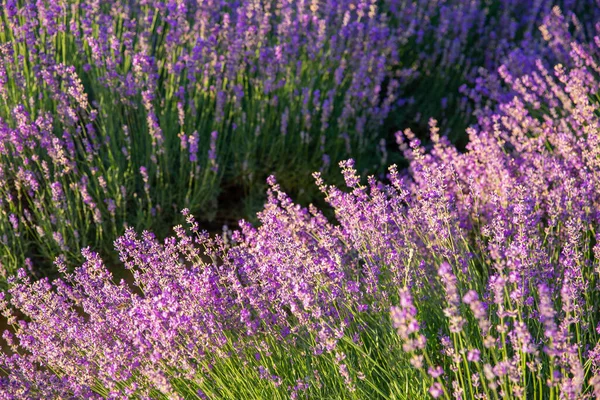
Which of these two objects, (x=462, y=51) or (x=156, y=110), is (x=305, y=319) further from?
(x=462, y=51)

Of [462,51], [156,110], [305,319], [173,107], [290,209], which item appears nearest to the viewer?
[305,319]

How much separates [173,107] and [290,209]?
3.64 feet

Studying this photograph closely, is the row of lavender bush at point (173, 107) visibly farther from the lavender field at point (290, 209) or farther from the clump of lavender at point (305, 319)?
the clump of lavender at point (305, 319)

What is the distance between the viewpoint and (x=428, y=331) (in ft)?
6.84

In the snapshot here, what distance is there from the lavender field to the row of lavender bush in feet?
0.06

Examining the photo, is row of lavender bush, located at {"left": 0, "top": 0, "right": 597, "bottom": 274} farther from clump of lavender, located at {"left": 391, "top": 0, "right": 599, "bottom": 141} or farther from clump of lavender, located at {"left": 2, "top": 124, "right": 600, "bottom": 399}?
clump of lavender, located at {"left": 2, "top": 124, "right": 600, "bottom": 399}

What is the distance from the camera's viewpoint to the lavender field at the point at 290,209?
1893 millimetres

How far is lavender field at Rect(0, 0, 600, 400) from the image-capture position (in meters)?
1.89

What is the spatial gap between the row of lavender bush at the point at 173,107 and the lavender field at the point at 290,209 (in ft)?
0.06

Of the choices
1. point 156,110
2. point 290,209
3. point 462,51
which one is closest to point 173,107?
point 156,110

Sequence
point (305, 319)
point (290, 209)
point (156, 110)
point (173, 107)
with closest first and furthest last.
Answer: point (305, 319) → point (290, 209) → point (173, 107) → point (156, 110)

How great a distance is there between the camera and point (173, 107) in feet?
10.8

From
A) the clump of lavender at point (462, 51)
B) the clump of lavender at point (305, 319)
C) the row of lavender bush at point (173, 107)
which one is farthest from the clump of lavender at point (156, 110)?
the clump of lavender at point (305, 319)

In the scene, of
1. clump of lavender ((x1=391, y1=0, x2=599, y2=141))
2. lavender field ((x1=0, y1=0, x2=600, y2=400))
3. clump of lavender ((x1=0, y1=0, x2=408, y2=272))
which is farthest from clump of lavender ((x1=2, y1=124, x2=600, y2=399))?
clump of lavender ((x1=391, y1=0, x2=599, y2=141))
